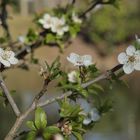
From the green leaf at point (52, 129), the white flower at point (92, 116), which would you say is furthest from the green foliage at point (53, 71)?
the white flower at point (92, 116)

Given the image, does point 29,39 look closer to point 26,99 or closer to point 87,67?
point 87,67

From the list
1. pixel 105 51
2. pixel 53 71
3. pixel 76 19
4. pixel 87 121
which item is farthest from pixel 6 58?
pixel 105 51

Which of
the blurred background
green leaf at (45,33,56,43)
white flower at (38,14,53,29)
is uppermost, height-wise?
the blurred background

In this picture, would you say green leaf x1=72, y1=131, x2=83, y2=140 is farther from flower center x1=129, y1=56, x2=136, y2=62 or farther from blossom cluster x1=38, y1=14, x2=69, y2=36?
blossom cluster x1=38, y1=14, x2=69, y2=36

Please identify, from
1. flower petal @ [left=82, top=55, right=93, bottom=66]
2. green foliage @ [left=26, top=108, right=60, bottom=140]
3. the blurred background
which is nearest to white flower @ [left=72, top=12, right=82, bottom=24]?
flower petal @ [left=82, top=55, right=93, bottom=66]

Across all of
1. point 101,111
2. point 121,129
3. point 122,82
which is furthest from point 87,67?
point 121,129

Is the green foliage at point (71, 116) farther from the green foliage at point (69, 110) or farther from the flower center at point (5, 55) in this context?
the flower center at point (5, 55)
